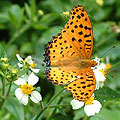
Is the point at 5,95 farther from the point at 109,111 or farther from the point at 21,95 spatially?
the point at 109,111

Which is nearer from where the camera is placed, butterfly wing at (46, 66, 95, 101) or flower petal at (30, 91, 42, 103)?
butterfly wing at (46, 66, 95, 101)

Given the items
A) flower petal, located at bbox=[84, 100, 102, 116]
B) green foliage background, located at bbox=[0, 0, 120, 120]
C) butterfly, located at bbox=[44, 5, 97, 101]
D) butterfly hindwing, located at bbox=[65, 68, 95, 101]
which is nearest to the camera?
butterfly hindwing, located at bbox=[65, 68, 95, 101]

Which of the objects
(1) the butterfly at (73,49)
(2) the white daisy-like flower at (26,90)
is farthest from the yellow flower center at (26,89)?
(1) the butterfly at (73,49)

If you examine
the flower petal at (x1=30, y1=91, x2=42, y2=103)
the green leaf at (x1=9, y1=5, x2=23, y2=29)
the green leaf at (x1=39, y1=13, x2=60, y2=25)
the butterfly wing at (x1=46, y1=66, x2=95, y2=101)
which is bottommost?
the flower petal at (x1=30, y1=91, x2=42, y2=103)

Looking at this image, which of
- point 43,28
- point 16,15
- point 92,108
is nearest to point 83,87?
point 92,108

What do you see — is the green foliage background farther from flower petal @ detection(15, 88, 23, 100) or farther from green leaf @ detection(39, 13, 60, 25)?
flower petal @ detection(15, 88, 23, 100)

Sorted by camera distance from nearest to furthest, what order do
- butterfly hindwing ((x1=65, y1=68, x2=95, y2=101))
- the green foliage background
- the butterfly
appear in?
butterfly hindwing ((x1=65, y1=68, x2=95, y2=101)) < the butterfly < the green foliage background

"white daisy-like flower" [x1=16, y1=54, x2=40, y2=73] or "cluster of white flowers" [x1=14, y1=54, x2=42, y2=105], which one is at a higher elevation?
"white daisy-like flower" [x1=16, y1=54, x2=40, y2=73]

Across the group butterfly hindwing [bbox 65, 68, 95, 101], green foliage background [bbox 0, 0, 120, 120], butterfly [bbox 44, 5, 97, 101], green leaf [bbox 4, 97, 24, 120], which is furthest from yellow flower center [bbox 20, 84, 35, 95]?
green foliage background [bbox 0, 0, 120, 120]

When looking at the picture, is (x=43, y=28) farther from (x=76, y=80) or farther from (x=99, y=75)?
(x=76, y=80)
